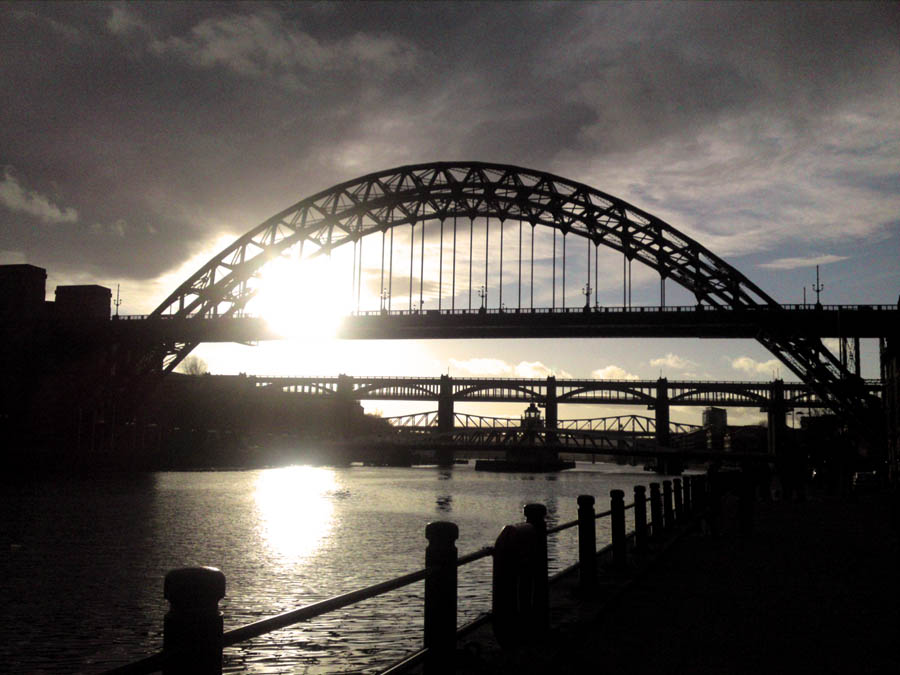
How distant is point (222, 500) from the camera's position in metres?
45.9

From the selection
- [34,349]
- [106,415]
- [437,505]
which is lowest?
[437,505]

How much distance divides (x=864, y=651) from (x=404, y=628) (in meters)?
6.89

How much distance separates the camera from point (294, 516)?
3812 cm

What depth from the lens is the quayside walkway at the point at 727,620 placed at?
757cm

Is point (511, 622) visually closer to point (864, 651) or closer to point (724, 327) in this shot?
point (864, 651)

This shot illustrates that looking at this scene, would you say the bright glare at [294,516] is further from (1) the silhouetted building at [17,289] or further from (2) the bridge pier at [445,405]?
(2) the bridge pier at [445,405]

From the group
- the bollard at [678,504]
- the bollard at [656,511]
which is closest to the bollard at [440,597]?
the bollard at [656,511]

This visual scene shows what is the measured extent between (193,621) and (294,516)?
117 ft

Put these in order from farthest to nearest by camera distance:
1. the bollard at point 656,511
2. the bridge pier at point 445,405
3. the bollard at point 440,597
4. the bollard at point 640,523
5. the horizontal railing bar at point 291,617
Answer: the bridge pier at point 445,405, the bollard at point 656,511, the bollard at point 640,523, the bollard at point 440,597, the horizontal railing bar at point 291,617

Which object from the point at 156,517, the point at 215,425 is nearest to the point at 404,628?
the point at 156,517

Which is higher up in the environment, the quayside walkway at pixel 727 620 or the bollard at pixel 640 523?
the bollard at pixel 640 523

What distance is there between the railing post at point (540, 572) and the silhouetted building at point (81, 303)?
73.4 m

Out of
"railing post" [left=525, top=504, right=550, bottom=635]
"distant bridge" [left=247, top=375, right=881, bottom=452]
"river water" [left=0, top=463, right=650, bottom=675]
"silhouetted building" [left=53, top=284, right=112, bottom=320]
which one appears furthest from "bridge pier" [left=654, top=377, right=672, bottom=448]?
"railing post" [left=525, top=504, right=550, bottom=635]

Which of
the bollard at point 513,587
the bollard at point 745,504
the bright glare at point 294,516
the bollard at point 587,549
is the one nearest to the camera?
the bollard at point 513,587
